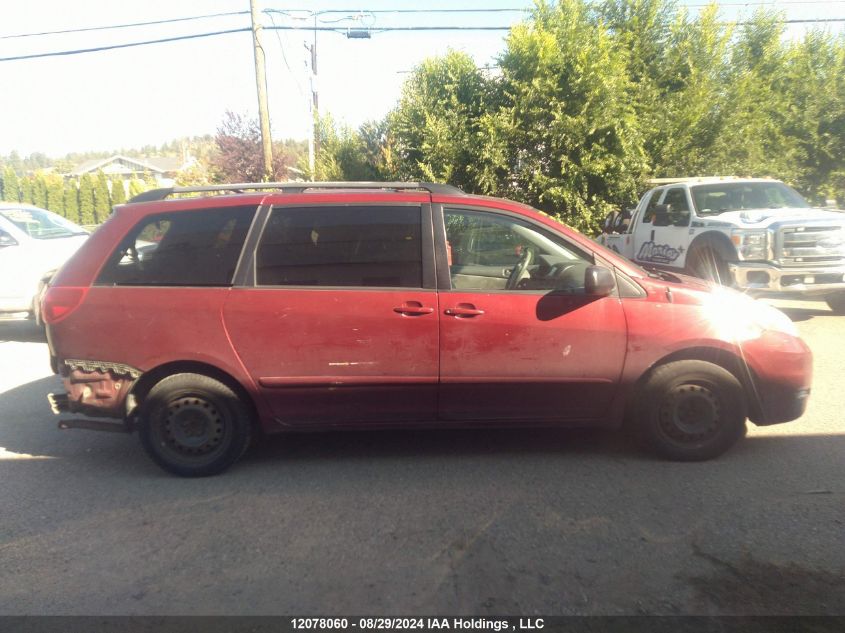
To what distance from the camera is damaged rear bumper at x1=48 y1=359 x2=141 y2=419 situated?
4145 mm

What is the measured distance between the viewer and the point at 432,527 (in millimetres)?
3512

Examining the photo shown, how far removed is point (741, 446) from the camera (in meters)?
4.59

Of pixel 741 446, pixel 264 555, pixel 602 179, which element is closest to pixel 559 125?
pixel 602 179

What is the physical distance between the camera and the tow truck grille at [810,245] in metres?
8.23

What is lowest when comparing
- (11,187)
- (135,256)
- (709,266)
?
(709,266)

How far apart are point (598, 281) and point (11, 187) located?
56405mm

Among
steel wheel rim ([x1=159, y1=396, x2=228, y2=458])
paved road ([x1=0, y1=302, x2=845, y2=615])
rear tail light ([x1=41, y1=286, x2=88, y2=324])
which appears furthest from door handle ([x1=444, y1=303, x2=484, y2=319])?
rear tail light ([x1=41, y1=286, x2=88, y2=324])

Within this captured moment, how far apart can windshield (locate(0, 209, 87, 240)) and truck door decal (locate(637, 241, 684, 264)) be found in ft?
30.3

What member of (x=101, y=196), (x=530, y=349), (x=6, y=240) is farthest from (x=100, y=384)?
(x=101, y=196)

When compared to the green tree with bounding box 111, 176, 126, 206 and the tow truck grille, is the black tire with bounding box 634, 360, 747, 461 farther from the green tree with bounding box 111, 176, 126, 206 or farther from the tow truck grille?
the green tree with bounding box 111, 176, 126, 206

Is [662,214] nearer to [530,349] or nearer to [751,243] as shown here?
[751,243]

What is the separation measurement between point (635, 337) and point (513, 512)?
140cm

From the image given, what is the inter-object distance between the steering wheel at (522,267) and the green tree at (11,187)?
5421 cm

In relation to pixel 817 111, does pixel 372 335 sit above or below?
below
